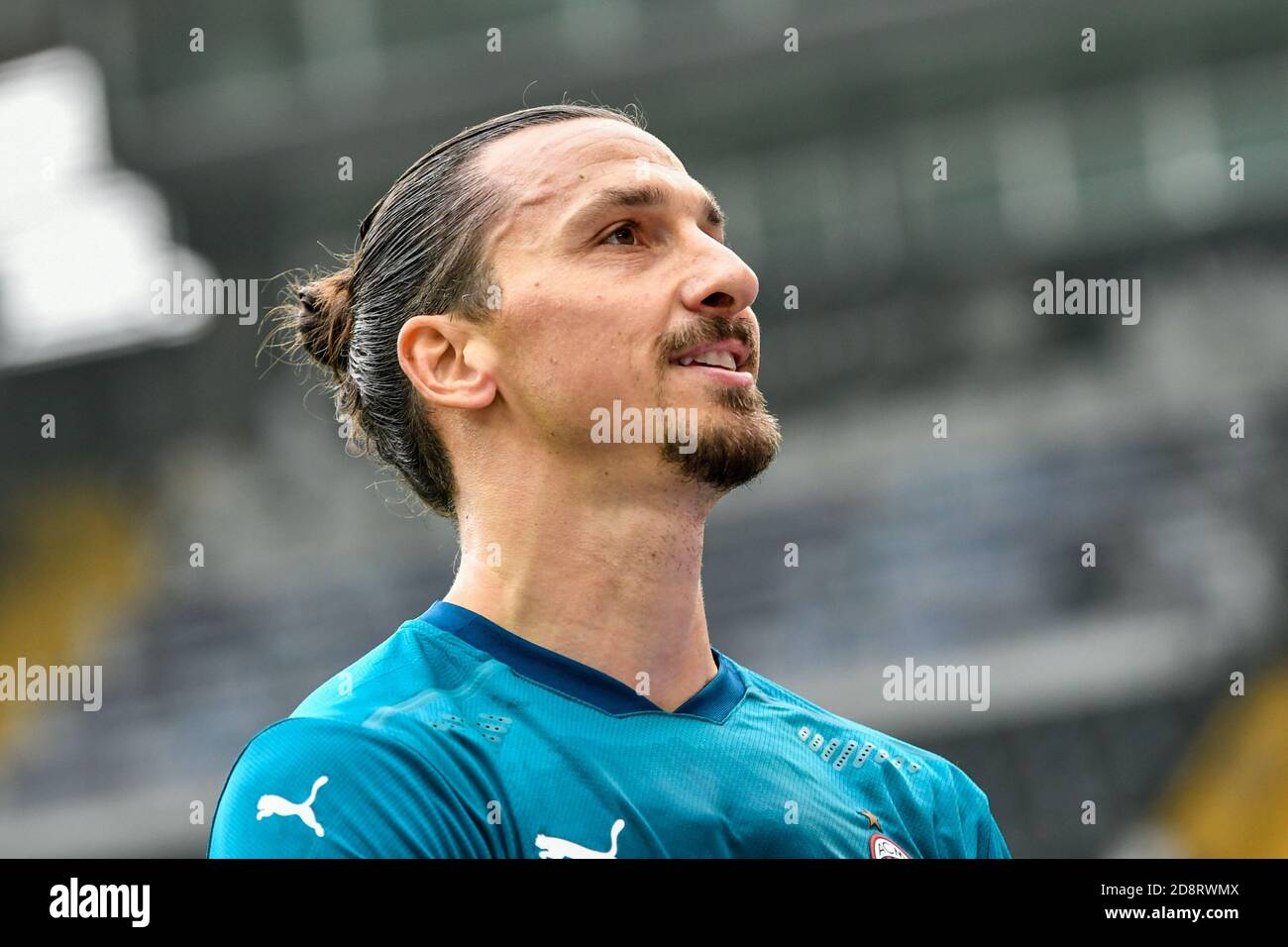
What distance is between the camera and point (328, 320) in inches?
134

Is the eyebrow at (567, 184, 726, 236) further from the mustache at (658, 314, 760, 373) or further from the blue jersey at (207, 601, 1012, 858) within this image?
the blue jersey at (207, 601, 1012, 858)

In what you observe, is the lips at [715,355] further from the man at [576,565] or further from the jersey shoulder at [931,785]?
the jersey shoulder at [931,785]

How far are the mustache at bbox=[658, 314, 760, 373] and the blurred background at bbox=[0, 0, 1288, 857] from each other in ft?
35.6

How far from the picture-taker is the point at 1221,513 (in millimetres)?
13641

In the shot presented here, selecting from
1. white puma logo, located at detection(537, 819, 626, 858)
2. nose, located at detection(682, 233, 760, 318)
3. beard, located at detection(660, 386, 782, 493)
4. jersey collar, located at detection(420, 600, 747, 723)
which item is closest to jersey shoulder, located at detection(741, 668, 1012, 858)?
jersey collar, located at detection(420, 600, 747, 723)

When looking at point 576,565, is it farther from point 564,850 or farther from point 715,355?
point 564,850

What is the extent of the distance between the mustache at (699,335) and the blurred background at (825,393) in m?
10.9

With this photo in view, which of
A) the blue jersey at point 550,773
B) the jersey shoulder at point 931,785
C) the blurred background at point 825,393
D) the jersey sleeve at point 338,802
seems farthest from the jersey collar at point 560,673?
the blurred background at point 825,393

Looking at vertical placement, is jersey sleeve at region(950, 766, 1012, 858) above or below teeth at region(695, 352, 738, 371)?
below

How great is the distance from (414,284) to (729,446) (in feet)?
2.49

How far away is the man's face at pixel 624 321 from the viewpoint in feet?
9.11

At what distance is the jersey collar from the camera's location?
8.84 ft

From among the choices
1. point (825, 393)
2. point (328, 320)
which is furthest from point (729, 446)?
point (825, 393)
